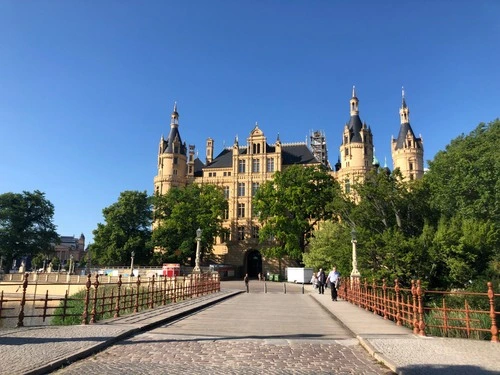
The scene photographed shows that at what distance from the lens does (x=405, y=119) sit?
240 ft

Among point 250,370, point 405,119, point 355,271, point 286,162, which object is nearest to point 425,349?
point 250,370

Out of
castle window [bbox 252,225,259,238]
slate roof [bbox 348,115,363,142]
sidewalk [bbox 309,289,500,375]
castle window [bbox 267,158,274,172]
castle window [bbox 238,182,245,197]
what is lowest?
sidewalk [bbox 309,289,500,375]

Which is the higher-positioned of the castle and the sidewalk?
the castle

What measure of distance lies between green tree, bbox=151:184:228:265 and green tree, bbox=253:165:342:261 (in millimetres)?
7384

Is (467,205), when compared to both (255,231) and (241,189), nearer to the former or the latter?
(255,231)

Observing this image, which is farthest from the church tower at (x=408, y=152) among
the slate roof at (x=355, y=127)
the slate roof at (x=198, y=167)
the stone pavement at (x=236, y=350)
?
the stone pavement at (x=236, y=350)

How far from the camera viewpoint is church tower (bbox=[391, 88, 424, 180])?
69312 mm

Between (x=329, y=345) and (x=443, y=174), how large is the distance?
36.0 m

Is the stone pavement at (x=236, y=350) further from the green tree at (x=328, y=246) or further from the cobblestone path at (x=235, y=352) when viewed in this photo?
the green tree at (x=328, y=246)

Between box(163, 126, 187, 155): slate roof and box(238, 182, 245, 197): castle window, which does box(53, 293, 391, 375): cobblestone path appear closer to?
box(238, 182, 245, 197): castle window

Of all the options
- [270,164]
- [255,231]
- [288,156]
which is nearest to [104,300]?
[255,231]

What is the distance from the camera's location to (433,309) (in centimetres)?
1021

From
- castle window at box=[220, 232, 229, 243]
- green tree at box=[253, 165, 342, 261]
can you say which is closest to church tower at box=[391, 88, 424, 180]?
green tree at box=[253, 165, 342, 261]

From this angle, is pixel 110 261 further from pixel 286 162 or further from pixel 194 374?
pixel 194 374
